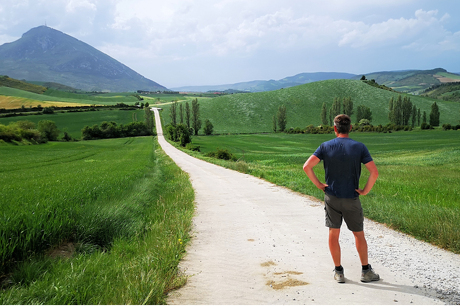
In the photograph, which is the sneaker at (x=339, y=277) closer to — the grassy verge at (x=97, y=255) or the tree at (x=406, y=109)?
the grassy verge at (x=97, y=255)

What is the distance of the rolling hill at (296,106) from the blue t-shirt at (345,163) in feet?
359

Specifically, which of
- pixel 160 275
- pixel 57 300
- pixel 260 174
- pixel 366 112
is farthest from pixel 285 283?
pixel 366 112

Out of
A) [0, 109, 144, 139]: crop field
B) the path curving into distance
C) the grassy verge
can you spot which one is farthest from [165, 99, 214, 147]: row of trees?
the path curving into distance

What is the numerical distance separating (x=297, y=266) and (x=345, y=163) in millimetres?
2088

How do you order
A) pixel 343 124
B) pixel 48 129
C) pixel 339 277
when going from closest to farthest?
pixel 339 277
pixel 343 124
pixel 48 129

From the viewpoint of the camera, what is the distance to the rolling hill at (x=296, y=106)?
127m

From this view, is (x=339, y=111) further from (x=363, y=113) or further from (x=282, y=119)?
(x=282, y=119)

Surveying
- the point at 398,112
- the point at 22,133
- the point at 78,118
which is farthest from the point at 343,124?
the point at 78,118

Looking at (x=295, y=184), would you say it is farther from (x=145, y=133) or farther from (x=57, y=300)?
(x=145, y=133)

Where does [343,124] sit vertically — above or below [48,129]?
above

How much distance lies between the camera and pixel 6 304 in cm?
417

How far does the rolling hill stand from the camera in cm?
12700

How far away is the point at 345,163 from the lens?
5.32 meters

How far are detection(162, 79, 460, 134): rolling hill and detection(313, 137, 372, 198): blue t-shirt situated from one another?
359ft
